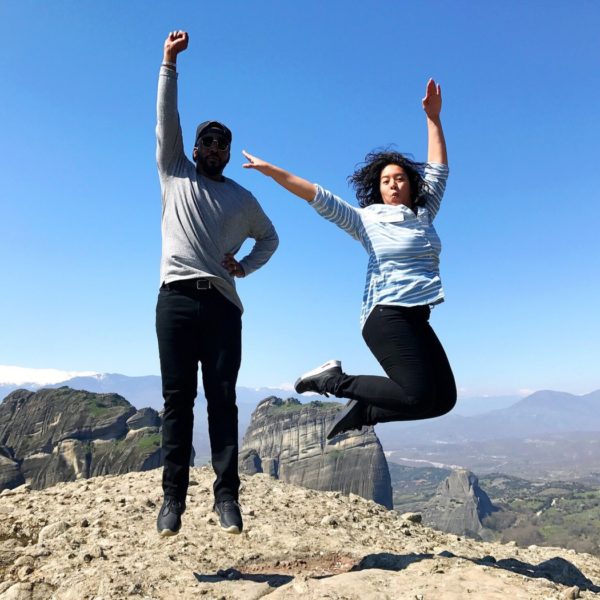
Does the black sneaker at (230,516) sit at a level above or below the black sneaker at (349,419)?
below

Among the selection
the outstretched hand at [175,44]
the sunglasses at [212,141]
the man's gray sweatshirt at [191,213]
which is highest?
the outstretched hand at [175,44]

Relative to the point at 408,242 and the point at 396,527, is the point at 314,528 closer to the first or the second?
the point at 396,527

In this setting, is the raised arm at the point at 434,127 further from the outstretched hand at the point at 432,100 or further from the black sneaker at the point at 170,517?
the black sneaker at the point at 170,517

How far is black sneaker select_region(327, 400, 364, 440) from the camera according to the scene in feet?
17.4

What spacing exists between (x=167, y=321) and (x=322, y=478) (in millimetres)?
166588

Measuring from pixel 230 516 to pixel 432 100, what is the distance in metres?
5.29

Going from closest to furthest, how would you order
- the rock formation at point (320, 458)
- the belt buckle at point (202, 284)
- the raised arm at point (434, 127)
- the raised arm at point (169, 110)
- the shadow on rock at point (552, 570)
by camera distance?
the belt buckle at point (202, 284) < the raised arm at point (169, 110) < the shadow on rock at point (552, 570) < the raised arm at point (434, 127) < the rock formation at point (320, 458)

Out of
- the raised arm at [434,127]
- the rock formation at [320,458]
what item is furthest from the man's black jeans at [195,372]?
the rock formation at [320,458]

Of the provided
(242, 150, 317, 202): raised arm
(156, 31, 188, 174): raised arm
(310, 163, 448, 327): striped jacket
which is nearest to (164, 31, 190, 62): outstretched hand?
(156, 31, 188, 174): raised arm

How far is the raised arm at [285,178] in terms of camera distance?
4848 mm

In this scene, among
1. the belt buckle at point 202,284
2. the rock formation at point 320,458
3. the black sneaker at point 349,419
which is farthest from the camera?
the rock formation at point 320,458

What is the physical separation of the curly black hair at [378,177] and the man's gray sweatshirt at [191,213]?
1.41 m

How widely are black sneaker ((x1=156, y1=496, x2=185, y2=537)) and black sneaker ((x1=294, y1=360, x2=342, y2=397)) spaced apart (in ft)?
5.48

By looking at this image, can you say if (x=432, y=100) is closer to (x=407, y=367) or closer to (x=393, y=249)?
(x=393, y=249)
